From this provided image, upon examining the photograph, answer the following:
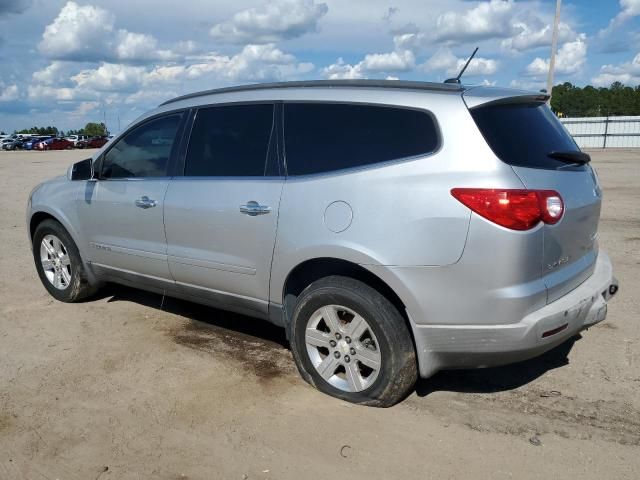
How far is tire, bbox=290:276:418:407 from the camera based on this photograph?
3.47 meters

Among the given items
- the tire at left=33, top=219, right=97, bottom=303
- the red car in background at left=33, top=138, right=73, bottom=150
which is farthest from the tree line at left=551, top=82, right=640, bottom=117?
the tire at left=33, top=219, right=97, bottom=303

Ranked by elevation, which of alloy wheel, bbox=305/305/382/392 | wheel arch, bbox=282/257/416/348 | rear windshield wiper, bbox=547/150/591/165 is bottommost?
alloy wheel, bbox=305/305/382/392

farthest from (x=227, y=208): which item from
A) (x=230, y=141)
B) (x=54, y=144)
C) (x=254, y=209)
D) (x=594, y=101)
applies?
(x=594, y=101)

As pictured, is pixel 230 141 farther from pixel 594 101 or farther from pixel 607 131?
pixel 594 101

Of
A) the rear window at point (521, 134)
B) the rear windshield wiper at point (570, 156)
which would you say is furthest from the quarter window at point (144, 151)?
the rear windshield wiper at point (570, 156)

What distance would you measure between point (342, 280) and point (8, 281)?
4691 millimetres

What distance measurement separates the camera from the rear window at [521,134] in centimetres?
329

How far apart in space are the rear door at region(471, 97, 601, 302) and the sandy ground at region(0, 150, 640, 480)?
31.2 inches

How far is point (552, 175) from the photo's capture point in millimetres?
3344

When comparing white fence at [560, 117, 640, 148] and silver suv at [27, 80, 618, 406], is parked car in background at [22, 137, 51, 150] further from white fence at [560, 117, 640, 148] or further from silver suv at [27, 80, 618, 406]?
silver suv at [27, 80, 618, 406]

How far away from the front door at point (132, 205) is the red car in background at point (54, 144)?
55455 mm

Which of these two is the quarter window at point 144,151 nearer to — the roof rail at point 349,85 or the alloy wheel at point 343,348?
the roof rail at point 349,85

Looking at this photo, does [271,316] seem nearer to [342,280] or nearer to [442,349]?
[342,280]

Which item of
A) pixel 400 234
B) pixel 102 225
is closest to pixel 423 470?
pixel 400 234
